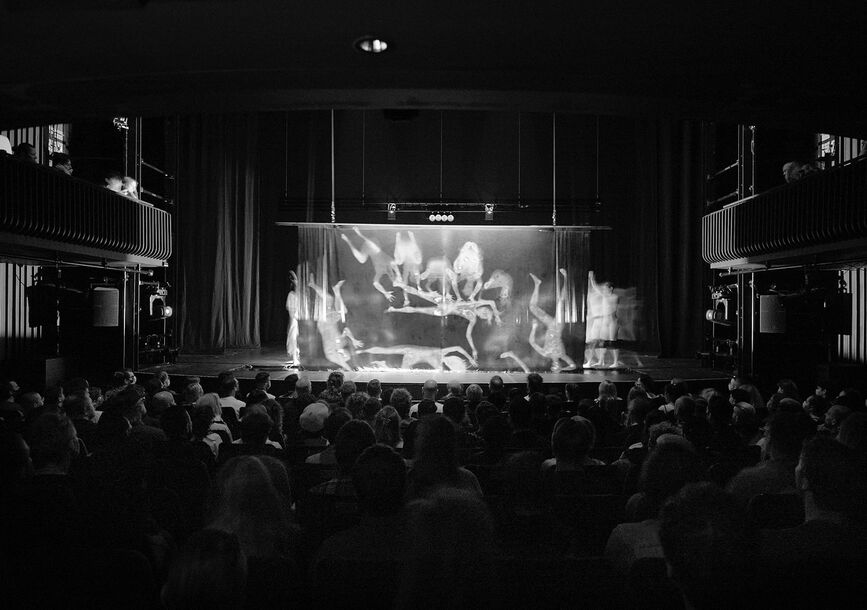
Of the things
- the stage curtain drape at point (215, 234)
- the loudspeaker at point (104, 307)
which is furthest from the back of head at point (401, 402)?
the stage curtain drape at point (215, 234)

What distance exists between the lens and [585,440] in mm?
3664

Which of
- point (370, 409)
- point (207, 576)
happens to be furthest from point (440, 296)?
point (207, 576)

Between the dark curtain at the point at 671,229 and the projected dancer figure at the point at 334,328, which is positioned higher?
the dark curtain at the point at 671,229

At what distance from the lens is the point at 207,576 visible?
5.35 feet

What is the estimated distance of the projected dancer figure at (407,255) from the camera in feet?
39.9

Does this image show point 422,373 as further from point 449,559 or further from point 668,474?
point 449,559

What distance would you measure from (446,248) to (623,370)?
385cm

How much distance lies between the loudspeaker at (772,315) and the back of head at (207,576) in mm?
9109

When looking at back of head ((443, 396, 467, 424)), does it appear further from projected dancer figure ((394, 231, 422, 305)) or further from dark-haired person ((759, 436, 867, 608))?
projected dancer figure ((394, 231, 422, 305))

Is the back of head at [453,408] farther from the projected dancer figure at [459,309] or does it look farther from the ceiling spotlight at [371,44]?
the projected dancer figure at [459,309]

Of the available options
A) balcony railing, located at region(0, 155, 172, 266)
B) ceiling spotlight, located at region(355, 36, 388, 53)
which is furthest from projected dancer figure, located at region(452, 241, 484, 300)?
ceiling spotlight, located at region(355, 36, 388, 53)

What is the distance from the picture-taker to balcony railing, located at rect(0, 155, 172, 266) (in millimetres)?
7645

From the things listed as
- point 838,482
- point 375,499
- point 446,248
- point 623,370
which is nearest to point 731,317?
point 623,370

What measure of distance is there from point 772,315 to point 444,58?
7.15 metres
